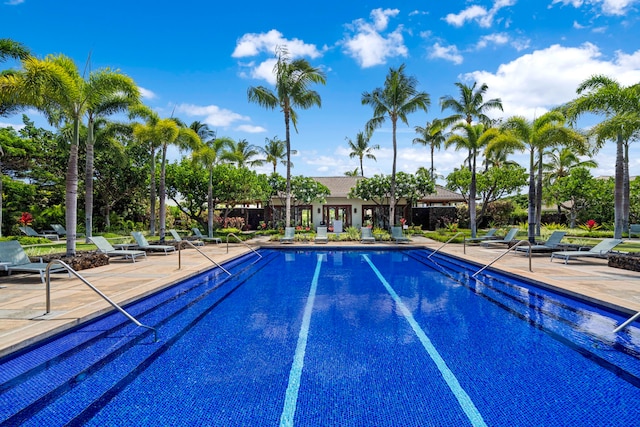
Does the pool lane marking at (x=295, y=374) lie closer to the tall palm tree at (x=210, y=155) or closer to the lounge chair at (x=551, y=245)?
the lounge chair at (x=551, y=245)

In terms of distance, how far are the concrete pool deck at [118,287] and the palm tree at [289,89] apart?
11.7 m

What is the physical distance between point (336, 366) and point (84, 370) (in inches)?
118

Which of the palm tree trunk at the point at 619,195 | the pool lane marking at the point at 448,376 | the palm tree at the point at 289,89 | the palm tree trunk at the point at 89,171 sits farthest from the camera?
the palm tree at the point at 289,89

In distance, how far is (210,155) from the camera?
19.6m

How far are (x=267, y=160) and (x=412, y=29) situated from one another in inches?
1198

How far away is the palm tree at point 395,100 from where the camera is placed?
2095 centimetres

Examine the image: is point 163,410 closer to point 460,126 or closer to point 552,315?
point 552,315

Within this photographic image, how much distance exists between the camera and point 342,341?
4.88 meters

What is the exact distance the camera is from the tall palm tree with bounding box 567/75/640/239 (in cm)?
1257

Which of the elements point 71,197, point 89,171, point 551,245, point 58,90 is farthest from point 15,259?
point 551,245

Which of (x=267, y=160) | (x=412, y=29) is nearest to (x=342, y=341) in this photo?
(x=412, y=29)

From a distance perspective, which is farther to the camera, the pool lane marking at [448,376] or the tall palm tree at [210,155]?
the tall palm tree at [210,155]

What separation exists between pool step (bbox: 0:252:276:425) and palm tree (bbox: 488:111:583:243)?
627 inches

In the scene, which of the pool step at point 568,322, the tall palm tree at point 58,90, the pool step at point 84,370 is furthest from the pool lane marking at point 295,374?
the tall palm tree at point 58,90
